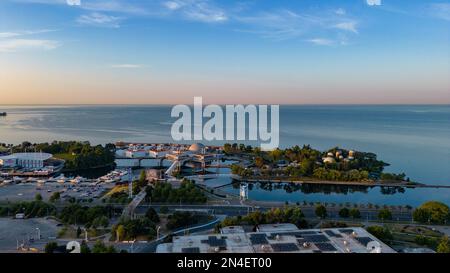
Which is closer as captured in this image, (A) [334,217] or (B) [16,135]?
(A) [334,217]

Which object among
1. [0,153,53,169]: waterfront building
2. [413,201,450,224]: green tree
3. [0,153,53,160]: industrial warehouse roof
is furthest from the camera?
[0,153,53,160]: industrial warehouse roof

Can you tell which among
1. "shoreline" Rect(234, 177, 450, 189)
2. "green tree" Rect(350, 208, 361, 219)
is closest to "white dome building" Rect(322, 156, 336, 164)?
"shoreline" Rect(234, 177, 450, 189)

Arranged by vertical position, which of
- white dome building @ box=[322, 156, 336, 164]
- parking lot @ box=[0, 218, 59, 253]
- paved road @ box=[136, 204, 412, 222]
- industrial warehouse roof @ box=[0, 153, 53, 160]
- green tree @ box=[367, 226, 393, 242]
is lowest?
paved road @ box=[136, 204, 412, 222]

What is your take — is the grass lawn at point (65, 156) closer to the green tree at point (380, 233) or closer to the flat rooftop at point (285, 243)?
the flat rooftop at point (285, 243)

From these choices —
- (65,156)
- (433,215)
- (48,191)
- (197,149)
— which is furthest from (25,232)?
(197,149)

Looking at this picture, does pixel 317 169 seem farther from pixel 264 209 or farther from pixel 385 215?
pixel 385 215

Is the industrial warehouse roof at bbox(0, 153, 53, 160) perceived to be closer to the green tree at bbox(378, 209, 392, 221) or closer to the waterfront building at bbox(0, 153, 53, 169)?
the waterfront building at bbox(0, 153, 53, 169)
